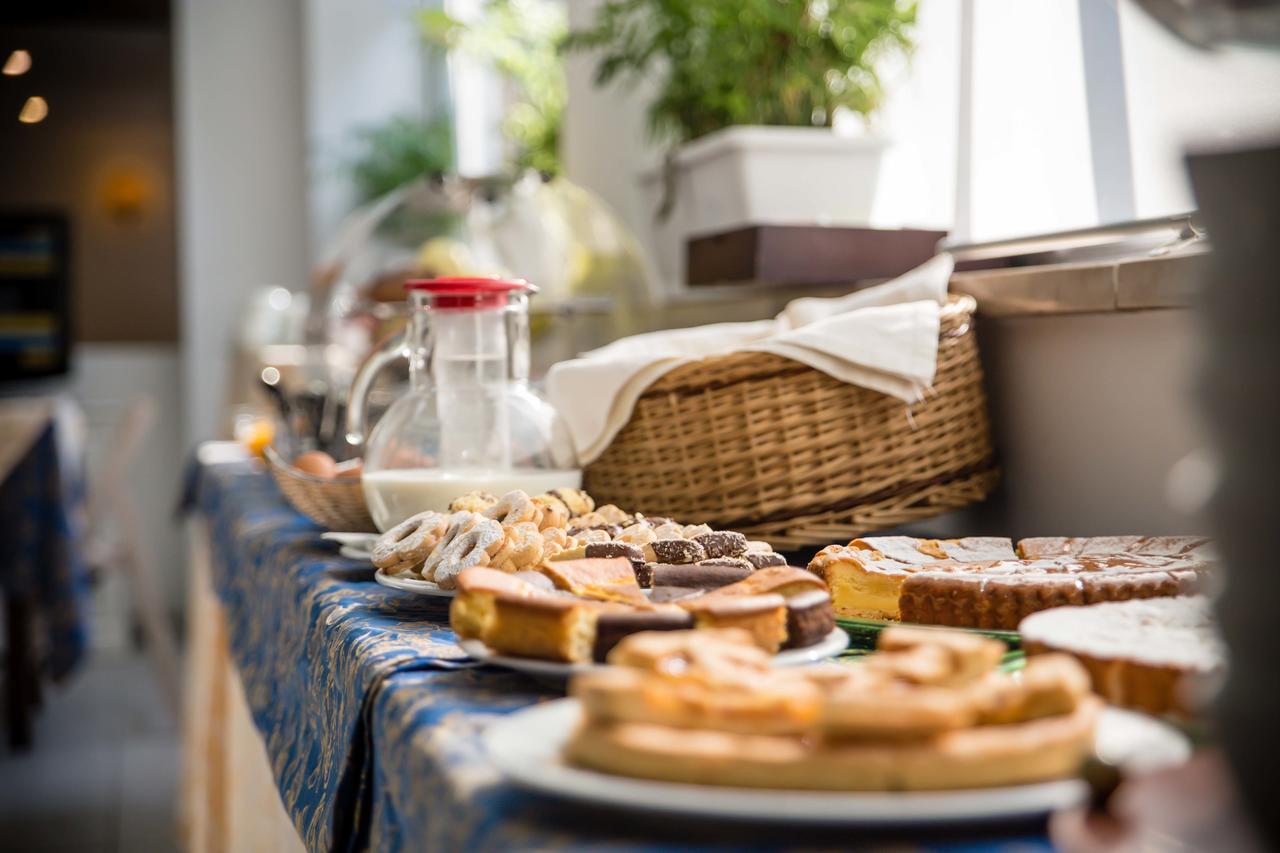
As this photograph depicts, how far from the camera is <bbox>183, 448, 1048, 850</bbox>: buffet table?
38 centimetres

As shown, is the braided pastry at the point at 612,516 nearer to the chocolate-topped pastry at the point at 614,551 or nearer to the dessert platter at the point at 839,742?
the chocolate-topped pastry at the point at 614,551

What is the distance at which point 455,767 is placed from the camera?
0.46m

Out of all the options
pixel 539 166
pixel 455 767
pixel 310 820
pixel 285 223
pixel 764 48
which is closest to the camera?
pixel 455 767

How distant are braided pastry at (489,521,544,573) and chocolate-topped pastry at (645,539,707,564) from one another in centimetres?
7

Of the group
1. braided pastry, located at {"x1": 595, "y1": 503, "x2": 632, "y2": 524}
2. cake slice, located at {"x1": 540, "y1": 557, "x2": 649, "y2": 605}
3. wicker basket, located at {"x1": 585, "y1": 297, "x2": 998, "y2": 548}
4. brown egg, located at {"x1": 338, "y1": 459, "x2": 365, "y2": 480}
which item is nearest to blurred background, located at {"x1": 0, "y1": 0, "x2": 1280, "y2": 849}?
wicker basket, located at {"x1": 585, "y1": 297, "x2": 998, "y2": 548}

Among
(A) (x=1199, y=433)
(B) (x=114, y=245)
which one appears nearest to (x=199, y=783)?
(A) (x=1199, y=433)

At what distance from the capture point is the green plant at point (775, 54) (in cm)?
161

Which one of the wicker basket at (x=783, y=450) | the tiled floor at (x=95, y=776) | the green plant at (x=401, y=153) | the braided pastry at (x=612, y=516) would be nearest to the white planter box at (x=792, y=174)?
the wicker basket at (x=783, y=450)

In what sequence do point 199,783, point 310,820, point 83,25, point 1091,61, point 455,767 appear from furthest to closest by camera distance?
point 83,25, point 199,783, point 1091,61, point 310,820, point 455,767

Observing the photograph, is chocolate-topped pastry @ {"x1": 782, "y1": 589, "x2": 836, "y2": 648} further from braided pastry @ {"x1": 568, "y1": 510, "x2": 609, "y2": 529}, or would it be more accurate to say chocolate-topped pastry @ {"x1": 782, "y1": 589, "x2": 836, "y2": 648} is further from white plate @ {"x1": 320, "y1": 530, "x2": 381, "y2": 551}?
white plate @ {"x1": 320, "y1": 530, "x2": 381, "y2": 551}

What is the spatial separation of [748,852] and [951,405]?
2.68 feet

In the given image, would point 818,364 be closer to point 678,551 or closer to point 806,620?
point 678,551

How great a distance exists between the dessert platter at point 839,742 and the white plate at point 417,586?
1.10ft

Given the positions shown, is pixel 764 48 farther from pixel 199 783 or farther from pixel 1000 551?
pixel 199 783
